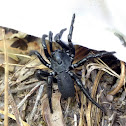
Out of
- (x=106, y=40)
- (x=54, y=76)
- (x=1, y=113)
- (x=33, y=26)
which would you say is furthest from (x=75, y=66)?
(x=1, y=113)

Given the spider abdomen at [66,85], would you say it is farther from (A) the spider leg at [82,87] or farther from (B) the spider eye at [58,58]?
(B) the spider eye at [58,58]

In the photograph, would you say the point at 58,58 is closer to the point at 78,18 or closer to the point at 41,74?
the point at 41,74

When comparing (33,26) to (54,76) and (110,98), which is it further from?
(110,98)

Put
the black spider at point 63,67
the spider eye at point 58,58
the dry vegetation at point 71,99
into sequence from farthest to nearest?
the spider eye at point 58,58 < the black spider at point 63,67 < the dry vegetation at point 71,99

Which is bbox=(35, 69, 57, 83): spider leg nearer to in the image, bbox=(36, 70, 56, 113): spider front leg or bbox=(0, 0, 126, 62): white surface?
bbox=(36, 70, 56, 113): spider front leg

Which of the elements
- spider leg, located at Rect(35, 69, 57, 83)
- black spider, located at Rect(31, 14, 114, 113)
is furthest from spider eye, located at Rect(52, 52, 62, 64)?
spider leg, located at Rect(35, 69, 57, 83)

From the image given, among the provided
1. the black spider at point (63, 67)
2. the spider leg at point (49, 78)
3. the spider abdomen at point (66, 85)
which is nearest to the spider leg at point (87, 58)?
the black spider at point (63, 67)

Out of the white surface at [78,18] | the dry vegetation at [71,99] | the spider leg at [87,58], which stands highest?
the white surface at [78,18]
